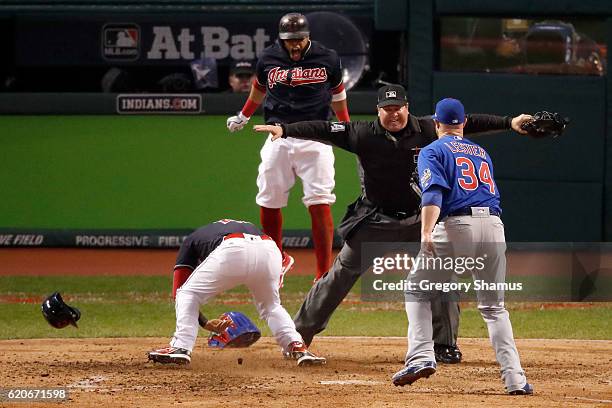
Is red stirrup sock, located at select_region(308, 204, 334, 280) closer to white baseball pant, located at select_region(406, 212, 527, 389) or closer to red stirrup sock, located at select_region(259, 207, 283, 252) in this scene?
red stirrup sock, located at select_region(259, 207, 283, 252)

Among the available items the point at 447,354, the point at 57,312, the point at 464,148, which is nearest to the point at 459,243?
the point at 464,148

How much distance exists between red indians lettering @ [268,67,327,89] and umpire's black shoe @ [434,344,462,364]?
100 inches

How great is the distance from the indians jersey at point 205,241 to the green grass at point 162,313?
1.75 m

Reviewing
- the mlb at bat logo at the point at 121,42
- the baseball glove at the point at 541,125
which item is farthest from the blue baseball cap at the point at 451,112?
the mlb at bat logo at the point at 121,42

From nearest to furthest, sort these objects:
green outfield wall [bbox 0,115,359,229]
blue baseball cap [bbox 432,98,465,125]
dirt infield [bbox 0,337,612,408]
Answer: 1. dirt infield [bbox 0,337,612,408]
2. blue baseball cap [bbox 432,98,465,125]
3. green outfield wall [bbox 0,115,359,229]

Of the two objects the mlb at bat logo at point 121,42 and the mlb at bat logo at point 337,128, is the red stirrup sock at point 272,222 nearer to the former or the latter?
the mlb at bat logo at point 337,128

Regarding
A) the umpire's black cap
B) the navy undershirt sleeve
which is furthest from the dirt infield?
the umpire's black cap

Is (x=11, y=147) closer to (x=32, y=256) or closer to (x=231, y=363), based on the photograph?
(x=32, y=256)

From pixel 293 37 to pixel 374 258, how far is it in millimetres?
2174

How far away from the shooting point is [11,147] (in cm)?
1401

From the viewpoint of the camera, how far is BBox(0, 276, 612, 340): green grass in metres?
9.71

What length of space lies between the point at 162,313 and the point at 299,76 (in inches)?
92.9

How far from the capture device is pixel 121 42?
45.1 ft

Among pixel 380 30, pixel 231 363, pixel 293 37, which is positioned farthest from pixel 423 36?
pixel 231 363
